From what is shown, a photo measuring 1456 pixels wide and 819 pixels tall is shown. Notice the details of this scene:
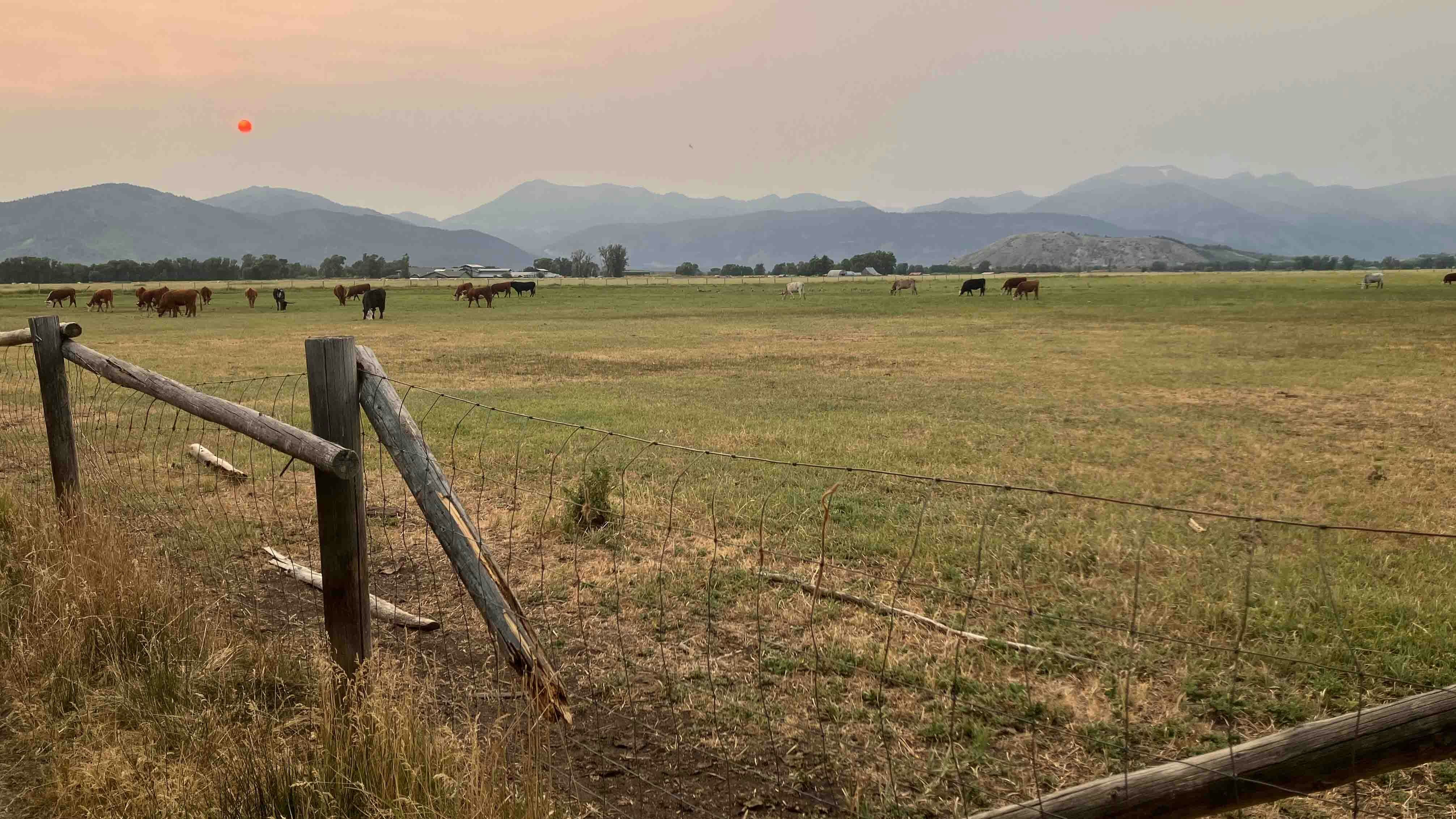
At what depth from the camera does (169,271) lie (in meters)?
125

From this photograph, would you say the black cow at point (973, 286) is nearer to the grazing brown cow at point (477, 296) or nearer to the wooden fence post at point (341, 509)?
the grazing brown cow at point (477, 296)

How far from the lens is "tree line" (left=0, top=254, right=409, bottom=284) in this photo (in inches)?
4599

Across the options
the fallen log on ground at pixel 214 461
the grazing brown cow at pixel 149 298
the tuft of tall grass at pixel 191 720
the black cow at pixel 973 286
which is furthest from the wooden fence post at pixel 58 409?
the black cow at pixel 973 286

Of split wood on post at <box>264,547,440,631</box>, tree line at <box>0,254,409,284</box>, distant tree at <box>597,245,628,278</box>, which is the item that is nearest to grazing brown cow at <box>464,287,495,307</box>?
split wood on post at <box>264,547,440,631</box>

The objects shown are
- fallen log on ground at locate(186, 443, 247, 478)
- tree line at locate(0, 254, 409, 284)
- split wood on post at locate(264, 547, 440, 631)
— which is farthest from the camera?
tree line at locate(0, 254, 409, 284)

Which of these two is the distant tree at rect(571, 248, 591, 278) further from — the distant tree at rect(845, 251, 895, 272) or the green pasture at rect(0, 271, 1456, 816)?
the green pasture at rect(0, 271, 1456, 816)

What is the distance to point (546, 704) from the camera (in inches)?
156

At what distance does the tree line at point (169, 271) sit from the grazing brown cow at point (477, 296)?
247 ft

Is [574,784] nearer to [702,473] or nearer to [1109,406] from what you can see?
[702,473]

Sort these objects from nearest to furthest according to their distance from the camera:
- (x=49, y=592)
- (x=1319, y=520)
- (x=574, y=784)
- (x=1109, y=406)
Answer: (x=574, y=784), (x=49, y=592), (x=1319, y=520), (x=1109, y=406)

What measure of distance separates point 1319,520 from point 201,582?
29.0 ft

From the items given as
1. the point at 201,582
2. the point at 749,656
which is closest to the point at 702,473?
the point at 749,656

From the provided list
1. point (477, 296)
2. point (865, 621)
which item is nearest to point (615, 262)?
point (477, 296)

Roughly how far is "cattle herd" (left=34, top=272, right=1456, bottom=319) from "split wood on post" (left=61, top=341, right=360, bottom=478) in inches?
1525
